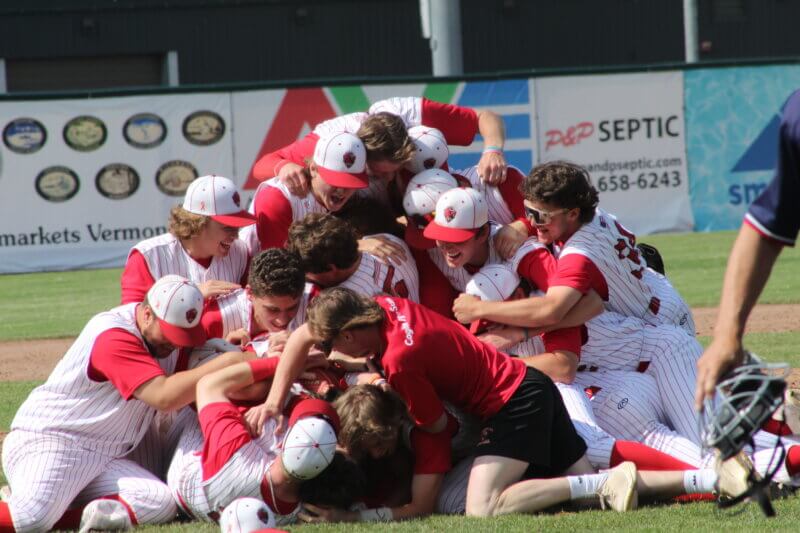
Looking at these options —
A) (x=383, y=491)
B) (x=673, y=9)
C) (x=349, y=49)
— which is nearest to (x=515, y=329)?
(x=383, y=491)

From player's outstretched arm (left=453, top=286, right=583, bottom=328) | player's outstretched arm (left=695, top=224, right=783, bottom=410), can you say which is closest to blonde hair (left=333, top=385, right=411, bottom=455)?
player's outstretched arm (left=453, top=286, right=583, bottom=328)

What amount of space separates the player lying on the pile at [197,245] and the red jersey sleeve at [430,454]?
4.19 feet

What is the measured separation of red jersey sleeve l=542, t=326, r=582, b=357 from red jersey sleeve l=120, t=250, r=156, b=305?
1.92m

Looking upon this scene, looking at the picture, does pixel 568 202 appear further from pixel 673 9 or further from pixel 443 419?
pixel 673 9

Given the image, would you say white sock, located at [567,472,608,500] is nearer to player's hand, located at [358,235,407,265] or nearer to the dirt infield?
player's hand, located at [358,235,407,265]

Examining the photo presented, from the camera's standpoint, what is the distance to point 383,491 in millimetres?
5008

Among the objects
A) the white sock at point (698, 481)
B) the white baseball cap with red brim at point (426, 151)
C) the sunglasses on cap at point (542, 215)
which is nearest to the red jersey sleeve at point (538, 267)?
the sunglasses on cap at point (542, 215)

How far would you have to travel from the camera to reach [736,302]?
9.95 feet

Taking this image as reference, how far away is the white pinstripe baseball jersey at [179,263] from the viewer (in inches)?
228

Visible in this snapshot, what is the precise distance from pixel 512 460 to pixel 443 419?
329 mm

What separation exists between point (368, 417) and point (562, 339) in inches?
44.2

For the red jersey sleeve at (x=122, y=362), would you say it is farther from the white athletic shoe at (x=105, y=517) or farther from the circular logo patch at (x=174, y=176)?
the circular logo patch at (x=174, y=176)

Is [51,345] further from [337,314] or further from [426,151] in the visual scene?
[337,314]

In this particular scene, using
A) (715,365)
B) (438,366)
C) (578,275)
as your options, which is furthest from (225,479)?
(715,365)
